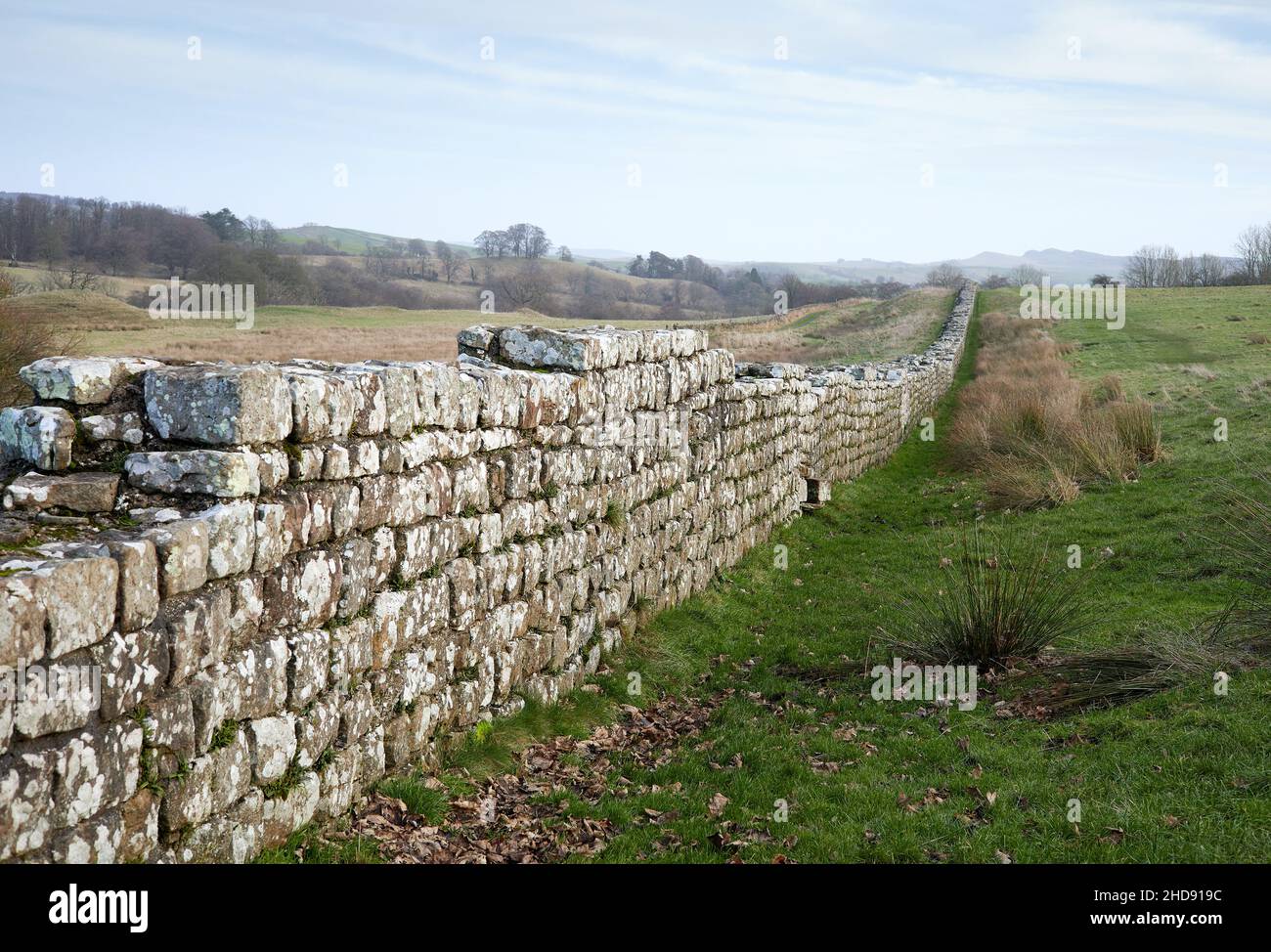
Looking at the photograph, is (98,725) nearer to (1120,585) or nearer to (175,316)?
(1120,585)

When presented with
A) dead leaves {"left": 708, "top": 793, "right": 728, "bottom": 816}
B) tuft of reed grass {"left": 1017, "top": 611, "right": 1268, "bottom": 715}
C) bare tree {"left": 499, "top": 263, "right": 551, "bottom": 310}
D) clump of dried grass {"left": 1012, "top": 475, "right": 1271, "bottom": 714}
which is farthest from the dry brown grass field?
dead leaves {"left": 708, "top": 793, "right": 728, "bottom": 816}

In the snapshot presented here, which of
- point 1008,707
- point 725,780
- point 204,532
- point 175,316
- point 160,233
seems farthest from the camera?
point 160,233

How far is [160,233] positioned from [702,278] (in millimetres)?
61654

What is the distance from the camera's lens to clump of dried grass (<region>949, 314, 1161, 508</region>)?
583 inches

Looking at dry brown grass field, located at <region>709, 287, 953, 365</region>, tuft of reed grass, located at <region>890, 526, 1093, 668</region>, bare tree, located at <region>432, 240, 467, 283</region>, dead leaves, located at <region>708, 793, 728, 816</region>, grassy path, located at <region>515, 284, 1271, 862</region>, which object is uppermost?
bare tree, located at <region>432, 240, 467, 283</region>

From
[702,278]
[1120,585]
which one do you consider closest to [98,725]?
[1120,585]

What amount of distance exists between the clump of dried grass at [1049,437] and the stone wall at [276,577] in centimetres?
896

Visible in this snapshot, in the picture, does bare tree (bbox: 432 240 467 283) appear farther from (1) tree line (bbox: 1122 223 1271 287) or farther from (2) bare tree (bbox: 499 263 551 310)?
(1) tree line (bbox: 1122 223 1271 287)

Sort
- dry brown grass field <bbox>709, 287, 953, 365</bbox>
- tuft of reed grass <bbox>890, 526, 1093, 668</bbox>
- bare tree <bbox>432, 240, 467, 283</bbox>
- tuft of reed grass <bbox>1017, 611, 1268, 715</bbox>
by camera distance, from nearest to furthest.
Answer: tuft of reed grass <bbox>1017, 611, 1268, 715</bbox>, tuft of reed grass <bbox>890, 526, 1093, 668</bbox>, dry brown grass field <bbox>709, 287, 953, 365</bbox>, bare tree <bbox>432, 240, 467, 283</bbox>

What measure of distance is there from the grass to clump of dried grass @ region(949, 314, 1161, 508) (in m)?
1.12

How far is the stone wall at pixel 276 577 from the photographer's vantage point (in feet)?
10.8

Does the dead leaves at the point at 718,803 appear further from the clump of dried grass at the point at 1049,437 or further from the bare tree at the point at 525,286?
the bare tree at the point at 525,286

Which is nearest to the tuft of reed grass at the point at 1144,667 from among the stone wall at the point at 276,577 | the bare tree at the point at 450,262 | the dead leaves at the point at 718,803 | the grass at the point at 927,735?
the grass at the point at 927,735
